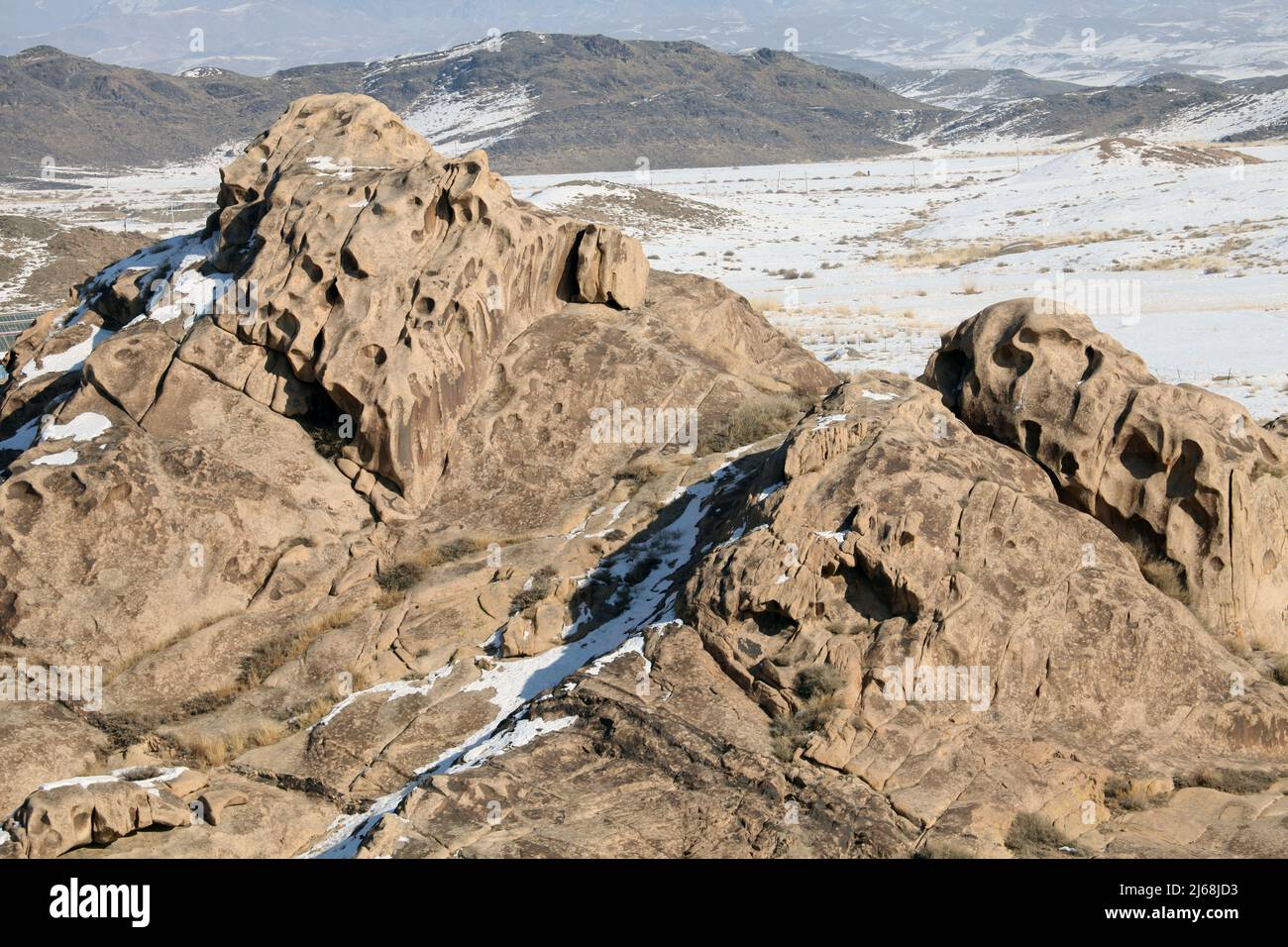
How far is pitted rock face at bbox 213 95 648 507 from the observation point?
15.4 meters

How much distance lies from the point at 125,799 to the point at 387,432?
5.91m

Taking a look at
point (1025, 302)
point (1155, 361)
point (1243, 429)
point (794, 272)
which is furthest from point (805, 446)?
point (794, 272)

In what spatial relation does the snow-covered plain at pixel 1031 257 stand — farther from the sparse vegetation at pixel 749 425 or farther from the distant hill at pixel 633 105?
the distant hill at pixel 633 105

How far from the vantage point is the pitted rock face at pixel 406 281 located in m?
15.4

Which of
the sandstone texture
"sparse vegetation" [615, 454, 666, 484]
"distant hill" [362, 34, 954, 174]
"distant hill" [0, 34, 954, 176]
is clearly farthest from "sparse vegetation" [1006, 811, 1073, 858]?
"distant hill" [0, 34, 954, 176]

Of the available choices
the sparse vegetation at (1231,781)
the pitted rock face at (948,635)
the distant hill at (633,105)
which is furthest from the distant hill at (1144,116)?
the sparse vegetation at (1231,781)

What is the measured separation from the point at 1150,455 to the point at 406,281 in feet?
29.2

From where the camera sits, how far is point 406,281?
1605 centimetres

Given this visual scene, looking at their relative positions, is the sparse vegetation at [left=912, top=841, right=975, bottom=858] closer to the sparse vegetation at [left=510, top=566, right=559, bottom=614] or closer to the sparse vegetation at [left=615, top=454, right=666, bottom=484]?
the sparse vegetation at [left=510, top=566, right=559, bottom=614]

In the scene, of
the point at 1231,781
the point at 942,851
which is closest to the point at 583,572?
the point at 942,851

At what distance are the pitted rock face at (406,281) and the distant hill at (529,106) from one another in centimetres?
9686

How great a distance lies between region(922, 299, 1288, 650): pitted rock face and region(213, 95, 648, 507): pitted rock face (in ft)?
19.8

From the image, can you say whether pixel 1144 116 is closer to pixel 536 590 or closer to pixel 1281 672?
pixel 1281 672

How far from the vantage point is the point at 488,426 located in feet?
52.0
